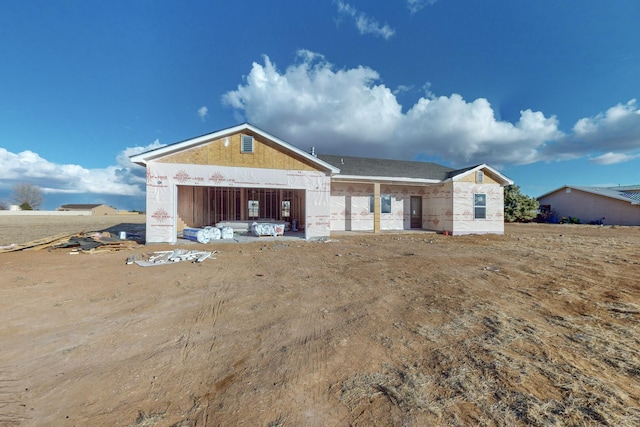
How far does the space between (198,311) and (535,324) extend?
5055 millimetres

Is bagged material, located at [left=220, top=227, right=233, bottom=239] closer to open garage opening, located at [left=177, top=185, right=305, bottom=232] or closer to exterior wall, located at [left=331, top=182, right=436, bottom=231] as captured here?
open garage opening, located at [left=177, top=185, right=305, bottom=232]

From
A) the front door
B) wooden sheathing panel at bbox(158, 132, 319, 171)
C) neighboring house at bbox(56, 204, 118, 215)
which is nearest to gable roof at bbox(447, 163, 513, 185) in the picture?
the front door

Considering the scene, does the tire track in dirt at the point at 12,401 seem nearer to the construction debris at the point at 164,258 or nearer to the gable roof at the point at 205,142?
the construction debris at the point at 164,258

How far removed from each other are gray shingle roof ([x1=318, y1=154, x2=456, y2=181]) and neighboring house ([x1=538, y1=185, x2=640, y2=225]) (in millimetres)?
20200

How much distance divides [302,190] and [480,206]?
11241 mm

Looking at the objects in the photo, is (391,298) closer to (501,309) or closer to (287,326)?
(501,309)

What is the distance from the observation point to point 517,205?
2712 centimetres

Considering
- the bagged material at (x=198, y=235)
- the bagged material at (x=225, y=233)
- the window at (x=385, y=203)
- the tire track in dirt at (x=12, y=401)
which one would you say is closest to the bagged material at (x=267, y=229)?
the bagged material at (x=225, y=233)

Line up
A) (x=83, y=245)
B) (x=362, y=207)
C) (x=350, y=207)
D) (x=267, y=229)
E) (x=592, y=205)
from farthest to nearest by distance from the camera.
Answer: (x=592, y=205)
(x=362, y=207)
(x=350, y=207)
(x=267, y=229)
(x=83, y=245)

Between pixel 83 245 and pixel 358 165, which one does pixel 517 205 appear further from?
pixel 83 245

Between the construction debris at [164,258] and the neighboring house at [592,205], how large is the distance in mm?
35074

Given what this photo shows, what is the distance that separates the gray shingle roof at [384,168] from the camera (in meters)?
16.0

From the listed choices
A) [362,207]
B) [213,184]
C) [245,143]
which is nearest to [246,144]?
[245,143]

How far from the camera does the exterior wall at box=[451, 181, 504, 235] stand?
16.2m
